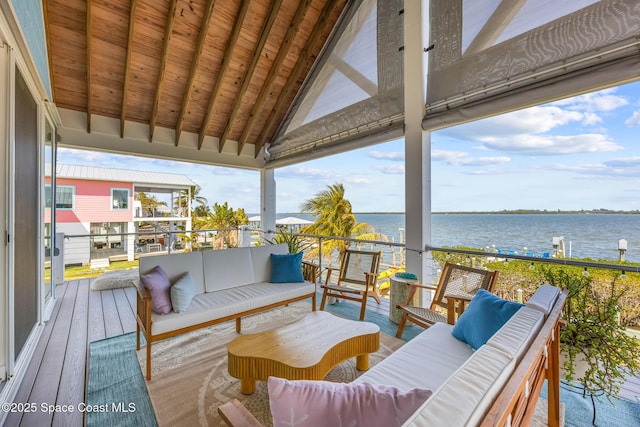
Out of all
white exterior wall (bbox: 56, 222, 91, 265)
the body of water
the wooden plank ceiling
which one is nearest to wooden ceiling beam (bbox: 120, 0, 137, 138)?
the wooden plank ceiling

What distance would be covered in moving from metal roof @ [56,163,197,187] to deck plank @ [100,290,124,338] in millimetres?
6240

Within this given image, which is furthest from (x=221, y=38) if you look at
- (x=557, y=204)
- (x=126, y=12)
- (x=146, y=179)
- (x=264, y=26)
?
(x=557, y=204)

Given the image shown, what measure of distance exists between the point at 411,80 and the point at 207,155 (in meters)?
4.17

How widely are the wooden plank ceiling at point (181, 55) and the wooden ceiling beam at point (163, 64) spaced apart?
0.01 meters

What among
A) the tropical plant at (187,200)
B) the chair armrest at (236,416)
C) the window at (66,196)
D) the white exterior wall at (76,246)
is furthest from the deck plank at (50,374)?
the tropical plant at (187,200)

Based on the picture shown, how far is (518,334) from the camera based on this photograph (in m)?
1.11

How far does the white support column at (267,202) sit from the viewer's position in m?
6.57

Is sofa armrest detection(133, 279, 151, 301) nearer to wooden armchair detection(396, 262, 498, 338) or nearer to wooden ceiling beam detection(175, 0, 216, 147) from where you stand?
wooden armchair detection(396, 262, 498, 338)

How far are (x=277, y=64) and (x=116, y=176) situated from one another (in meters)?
7.79

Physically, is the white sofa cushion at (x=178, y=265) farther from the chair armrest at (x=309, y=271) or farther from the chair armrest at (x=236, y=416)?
the chair armrest at (x=236, y=416)

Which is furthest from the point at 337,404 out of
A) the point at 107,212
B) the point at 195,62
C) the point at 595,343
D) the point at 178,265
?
the point at 107,212

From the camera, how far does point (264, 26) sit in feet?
13.4

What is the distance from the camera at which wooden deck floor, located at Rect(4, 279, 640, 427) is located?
1.89 metres

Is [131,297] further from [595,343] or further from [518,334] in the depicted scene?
[595,343]
